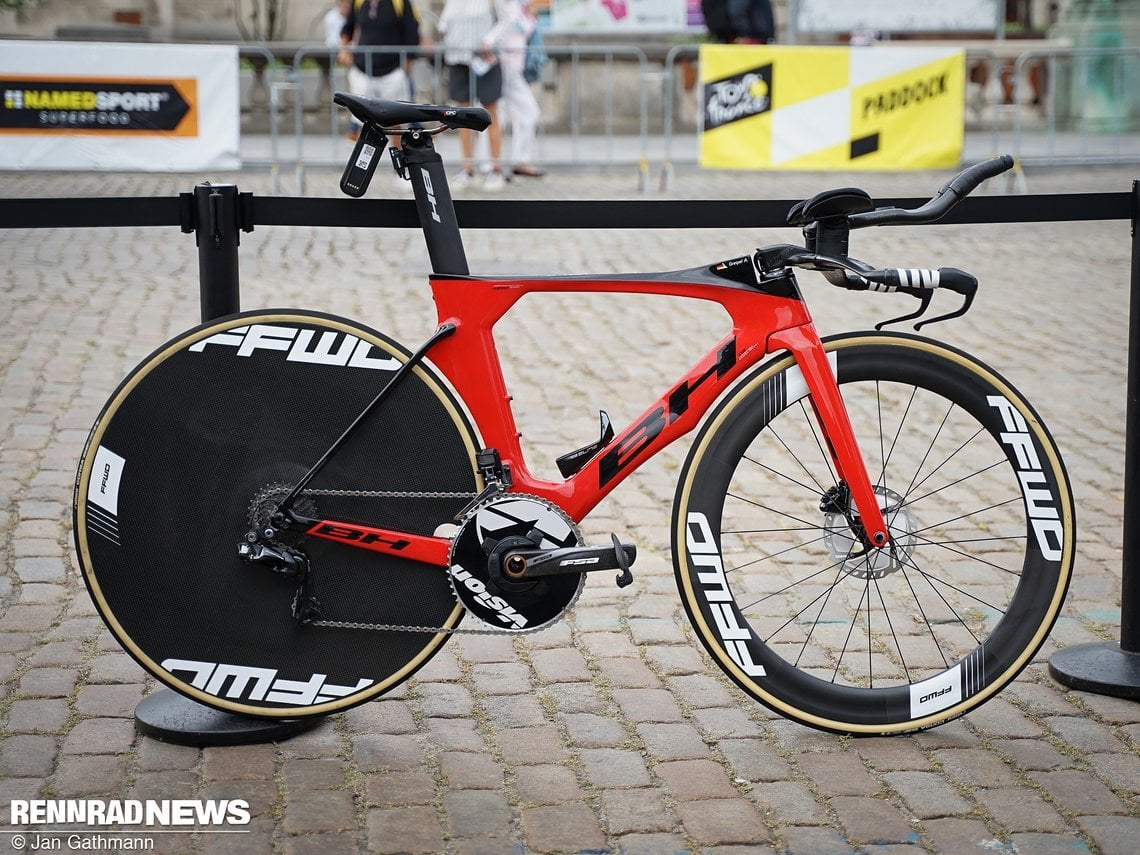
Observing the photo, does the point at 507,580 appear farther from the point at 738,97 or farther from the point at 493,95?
the point at 493,95

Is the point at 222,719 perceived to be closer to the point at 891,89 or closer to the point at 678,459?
the point at 678,459

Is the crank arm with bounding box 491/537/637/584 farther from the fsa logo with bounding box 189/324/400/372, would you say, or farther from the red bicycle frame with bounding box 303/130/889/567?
the fsa logo with bounding box 189/324/400/372

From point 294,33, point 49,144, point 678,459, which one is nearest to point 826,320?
point 678,459

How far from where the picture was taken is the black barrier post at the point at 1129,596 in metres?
3.83

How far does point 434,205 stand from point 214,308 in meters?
0.68

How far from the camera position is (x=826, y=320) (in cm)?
886

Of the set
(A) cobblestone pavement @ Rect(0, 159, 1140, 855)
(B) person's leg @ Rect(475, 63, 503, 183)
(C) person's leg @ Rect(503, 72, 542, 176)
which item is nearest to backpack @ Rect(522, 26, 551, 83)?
(C) person's leg @ Rect(503, 72, 542, 176)

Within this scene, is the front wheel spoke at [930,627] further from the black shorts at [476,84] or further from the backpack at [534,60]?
the backpack at [534,60]

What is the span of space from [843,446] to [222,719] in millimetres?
1655

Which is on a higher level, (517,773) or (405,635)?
(405,635)

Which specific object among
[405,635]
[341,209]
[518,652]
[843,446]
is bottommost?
[518,652]

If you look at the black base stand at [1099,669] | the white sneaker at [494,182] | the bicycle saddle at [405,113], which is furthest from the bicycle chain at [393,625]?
the white sneaker at [494,182]

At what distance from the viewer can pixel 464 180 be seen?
14500 mm

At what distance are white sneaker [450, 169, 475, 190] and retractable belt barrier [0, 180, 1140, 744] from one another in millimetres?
10632
